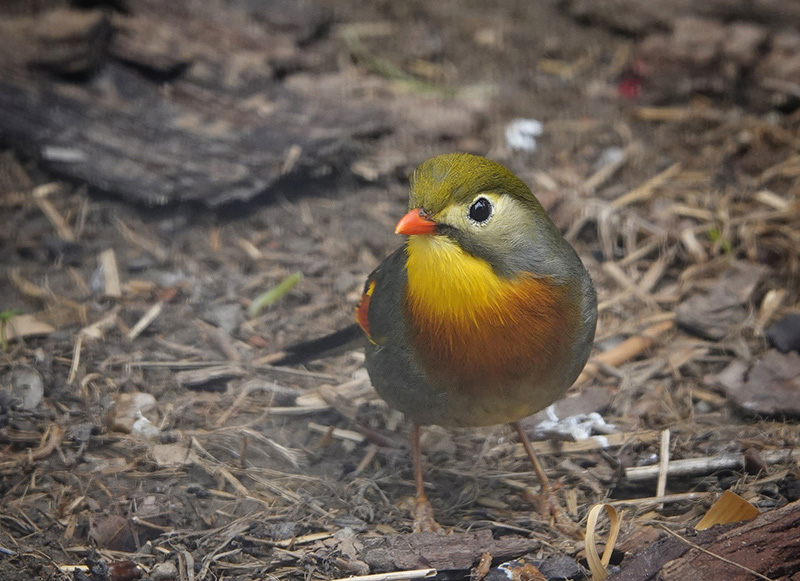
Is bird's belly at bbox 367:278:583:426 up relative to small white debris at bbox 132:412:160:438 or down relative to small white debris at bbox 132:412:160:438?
up

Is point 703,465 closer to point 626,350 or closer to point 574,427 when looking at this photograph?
point 574,427

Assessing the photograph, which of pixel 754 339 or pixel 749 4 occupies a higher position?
pixel 749 4

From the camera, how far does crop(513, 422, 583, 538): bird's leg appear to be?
356 cm

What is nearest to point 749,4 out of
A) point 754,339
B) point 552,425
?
point 754,339

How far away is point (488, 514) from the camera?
3781 mm

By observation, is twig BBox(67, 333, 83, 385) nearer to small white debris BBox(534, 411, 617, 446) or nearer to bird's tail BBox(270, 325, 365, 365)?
bird's tail BBox(270, 325, 365, 365)

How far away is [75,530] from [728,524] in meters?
2.60

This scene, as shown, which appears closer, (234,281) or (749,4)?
(234,281)

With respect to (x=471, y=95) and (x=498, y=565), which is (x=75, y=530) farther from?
(x=471, y=95)

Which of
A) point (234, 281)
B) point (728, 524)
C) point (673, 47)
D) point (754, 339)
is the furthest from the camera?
point (673, 47)

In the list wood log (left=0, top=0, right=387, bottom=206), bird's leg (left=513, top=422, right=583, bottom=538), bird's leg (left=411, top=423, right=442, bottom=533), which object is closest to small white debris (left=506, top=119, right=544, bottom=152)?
wood log (left=0, top=0, right=387, bottom=206)

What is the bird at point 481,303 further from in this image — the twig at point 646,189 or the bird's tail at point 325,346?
the twig at point 646,189

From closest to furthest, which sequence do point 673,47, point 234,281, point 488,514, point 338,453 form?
point 488,514
point 338,453
point 234,281
point 673,47

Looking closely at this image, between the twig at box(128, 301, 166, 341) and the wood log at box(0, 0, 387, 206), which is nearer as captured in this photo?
the twig at box(128, 301, 166, 341)
